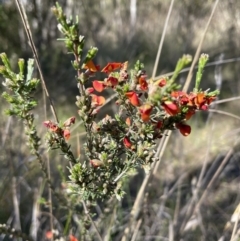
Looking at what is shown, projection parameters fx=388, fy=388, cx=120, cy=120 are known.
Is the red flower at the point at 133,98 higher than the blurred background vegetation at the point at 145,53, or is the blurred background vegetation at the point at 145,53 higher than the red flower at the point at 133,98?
the blurred background vegetation at the point at 145,53

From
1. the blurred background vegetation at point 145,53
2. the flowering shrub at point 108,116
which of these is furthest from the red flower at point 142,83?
the blurred background vegetation at point 145,53

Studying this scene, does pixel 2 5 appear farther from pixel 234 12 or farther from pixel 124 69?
pixel 124 69

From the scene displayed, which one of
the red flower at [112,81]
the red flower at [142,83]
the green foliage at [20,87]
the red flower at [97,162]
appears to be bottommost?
the red flower at [97,162]

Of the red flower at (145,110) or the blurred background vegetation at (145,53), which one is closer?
the red flower at (145,110)

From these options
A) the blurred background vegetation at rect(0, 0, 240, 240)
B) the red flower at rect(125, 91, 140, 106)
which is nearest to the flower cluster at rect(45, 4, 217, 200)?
the red flower at rect(125, 91, 140, 106)

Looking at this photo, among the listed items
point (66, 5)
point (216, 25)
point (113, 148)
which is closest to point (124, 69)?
point (113, 148)

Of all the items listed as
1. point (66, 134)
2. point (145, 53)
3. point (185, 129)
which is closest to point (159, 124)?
point (185, 129)

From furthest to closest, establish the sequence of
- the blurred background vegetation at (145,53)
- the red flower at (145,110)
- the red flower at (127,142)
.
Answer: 1. the blurred background vegetation at (145,53)
2. the red flower at (127,142)
3. the red flower at (145,110)

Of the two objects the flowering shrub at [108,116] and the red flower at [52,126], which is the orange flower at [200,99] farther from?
the red flower at [52,126]

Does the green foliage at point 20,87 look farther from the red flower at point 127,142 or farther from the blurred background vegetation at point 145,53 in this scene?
the blurred background vegetation at point 145,53

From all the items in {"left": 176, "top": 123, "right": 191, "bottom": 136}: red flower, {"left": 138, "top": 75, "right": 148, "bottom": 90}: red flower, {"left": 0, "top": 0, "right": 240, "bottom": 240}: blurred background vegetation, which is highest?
{"left": 0, "top": 0, "right": 240, "bottom": 240}: blurred background vegetation

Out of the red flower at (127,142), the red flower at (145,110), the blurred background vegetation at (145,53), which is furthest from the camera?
the blurred background vegetation at (145,53)

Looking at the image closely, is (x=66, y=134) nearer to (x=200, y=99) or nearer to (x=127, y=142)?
(x=127, y=142)

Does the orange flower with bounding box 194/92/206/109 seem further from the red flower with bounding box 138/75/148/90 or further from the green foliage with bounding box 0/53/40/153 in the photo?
the green foliage with bounding box 0/53/40/153
